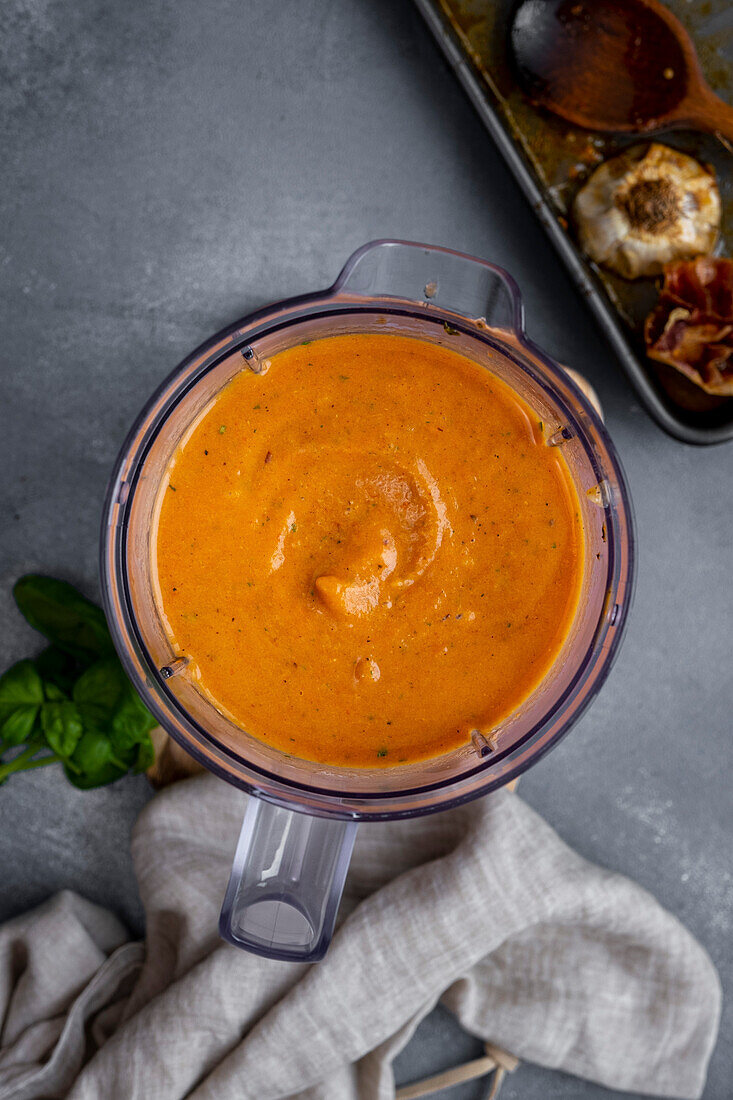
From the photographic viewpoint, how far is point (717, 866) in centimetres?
146

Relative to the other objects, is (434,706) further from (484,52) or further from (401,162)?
(484,52)

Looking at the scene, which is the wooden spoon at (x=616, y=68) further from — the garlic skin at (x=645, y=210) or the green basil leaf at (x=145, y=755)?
the green basil leaf at (x=145, y=755)

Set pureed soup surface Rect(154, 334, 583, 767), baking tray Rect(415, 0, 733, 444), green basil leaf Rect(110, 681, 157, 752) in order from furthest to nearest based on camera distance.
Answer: baking tray Rect(415, 0, 733, 444) → green basil leaf Rect(110, 681, 157, 752) → pureed soup surface Rect(154, 334, 583, 767)

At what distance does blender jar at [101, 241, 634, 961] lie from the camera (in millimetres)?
1027

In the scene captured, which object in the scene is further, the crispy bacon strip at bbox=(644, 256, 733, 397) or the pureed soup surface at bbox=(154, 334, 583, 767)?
the crispy bacon strip at bbox=(644, 256, 733, 397)

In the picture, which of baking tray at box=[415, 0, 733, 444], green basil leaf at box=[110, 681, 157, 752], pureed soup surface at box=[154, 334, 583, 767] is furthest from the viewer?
baking tray at box=[415, 0, 733, 444]

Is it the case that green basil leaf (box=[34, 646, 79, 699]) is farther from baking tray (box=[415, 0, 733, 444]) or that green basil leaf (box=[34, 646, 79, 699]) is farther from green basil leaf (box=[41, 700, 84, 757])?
baking tray (box=[415, 0, 733, 444])

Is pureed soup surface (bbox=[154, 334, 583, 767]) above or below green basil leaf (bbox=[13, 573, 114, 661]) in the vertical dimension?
above

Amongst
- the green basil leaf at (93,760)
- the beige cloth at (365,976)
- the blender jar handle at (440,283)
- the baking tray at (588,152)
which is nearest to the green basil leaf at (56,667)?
the green basil leaf at (93,760)

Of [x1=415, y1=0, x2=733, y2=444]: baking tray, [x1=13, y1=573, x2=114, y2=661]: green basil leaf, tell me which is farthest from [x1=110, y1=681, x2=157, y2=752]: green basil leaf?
[x1=415, y1=0, x2=733, y2=444]: baking tray

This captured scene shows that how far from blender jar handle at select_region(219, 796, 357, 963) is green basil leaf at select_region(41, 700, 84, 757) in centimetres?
32

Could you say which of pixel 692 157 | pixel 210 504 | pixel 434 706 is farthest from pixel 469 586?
pixel 692 157

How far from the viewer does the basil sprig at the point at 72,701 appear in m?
1.23

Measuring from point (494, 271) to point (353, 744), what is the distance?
1.90ft
